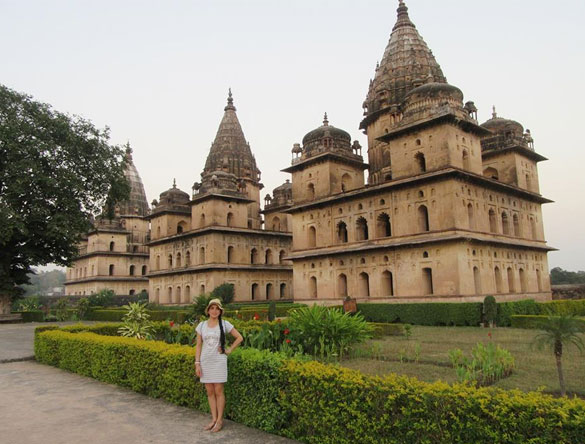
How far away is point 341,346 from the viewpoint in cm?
1143

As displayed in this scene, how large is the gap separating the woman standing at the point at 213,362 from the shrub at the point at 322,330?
446cm

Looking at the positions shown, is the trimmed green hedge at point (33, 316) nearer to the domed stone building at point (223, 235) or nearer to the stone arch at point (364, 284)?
the domed stone building at point (223, 235)

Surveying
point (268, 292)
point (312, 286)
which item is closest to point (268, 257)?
point (268, 292)

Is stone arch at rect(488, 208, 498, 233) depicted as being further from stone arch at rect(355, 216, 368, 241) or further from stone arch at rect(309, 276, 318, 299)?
stone arch at rect(309, 276, 318, 299)

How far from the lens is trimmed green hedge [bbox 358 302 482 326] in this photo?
2098 cm

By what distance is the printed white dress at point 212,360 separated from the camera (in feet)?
21.9

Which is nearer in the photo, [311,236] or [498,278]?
[498,278]

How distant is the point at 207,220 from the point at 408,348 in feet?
90.7

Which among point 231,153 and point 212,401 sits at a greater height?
point 231,153

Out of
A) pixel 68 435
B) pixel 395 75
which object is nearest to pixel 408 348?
pixel 68 435

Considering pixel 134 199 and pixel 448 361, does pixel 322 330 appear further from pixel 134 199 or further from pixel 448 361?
pixel 134 199

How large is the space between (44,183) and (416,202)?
21487mm

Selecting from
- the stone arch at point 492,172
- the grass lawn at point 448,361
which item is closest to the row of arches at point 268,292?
the stone arch at point 492,172

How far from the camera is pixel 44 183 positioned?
26.0 m
